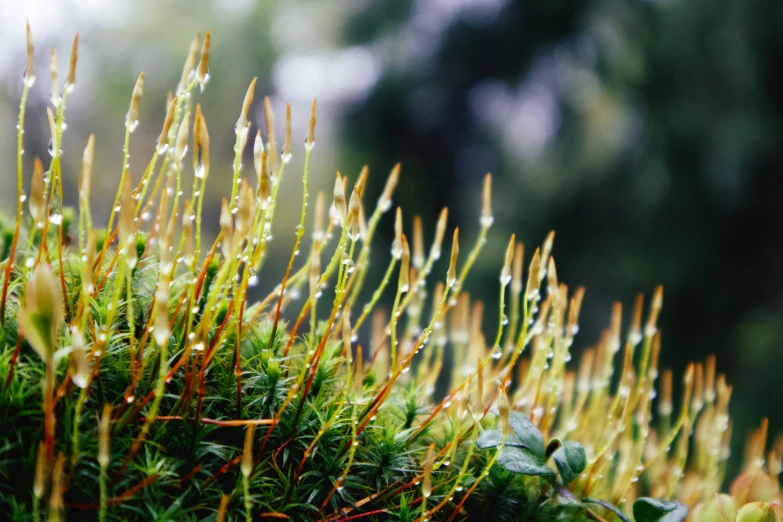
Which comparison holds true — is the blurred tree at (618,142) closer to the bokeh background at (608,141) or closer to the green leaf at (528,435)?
the bokeh background at (608,141)

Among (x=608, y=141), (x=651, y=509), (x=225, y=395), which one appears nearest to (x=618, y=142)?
(x=608, y=141)

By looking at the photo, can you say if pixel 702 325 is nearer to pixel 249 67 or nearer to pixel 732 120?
pixel 732 120

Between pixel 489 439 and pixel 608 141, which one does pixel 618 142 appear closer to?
pixel 608 141

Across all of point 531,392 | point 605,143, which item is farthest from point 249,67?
point 531,392

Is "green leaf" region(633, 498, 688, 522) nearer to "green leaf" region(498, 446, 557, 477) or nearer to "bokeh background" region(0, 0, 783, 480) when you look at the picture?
"green leaf" region(498, 446, 557, 477)

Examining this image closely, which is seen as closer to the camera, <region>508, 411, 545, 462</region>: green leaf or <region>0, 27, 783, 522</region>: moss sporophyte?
<region>0, 27, 783, 522</region>: moss sporophyte

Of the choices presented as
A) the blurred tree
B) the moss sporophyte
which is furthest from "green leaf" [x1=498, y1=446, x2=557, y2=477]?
the blurred tree
